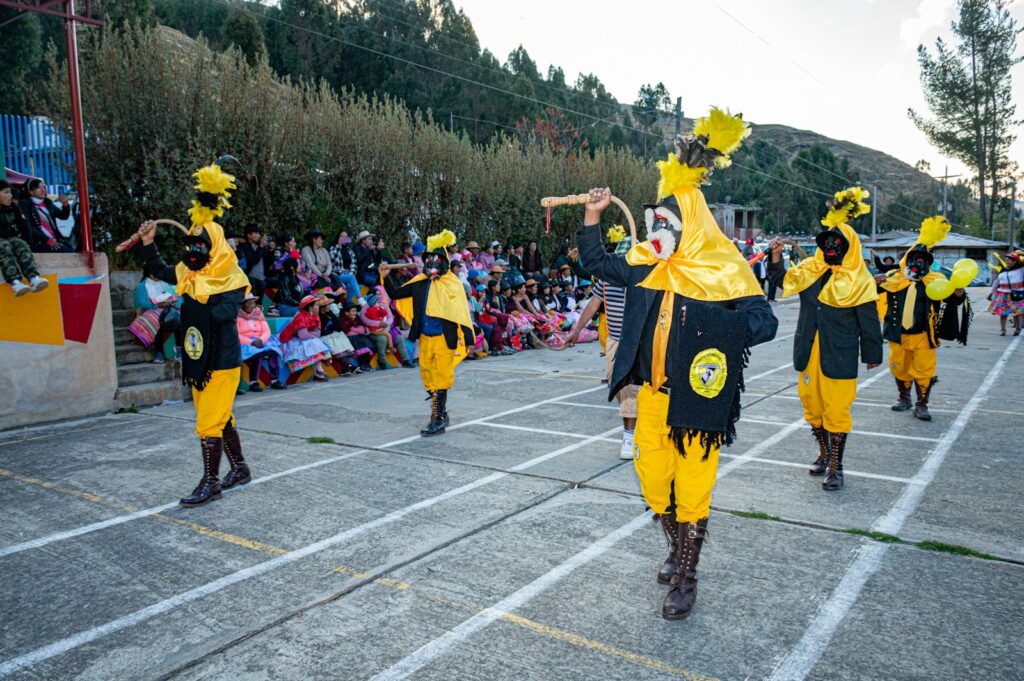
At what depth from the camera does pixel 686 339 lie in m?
3.59

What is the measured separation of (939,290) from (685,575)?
6242 mm

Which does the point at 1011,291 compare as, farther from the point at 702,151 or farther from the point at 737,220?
the point at 737,220

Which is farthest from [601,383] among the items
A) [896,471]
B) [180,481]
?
[180,481]

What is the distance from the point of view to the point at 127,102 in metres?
11.5

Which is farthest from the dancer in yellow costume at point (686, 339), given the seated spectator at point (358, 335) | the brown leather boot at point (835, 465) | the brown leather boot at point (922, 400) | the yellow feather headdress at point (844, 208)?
the seated spectator at point (358, 335)

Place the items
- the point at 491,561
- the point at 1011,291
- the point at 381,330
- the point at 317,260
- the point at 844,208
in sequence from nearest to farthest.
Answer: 1. the point at 491,561
2. the point at 844,208
3. the point at 381,330
4. the point at 317,260
5. the point at 1011,291

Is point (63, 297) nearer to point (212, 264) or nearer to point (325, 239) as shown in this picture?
point (212, 264)

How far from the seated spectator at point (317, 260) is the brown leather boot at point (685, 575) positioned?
9.74m

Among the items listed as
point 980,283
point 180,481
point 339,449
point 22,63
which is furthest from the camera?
point 980,283

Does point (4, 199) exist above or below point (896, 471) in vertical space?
above

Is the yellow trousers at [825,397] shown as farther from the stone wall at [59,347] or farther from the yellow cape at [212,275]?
the stone wall at [59,347]

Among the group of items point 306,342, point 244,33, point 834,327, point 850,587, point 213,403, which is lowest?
point 850,587

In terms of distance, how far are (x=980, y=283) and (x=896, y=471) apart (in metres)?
44.9

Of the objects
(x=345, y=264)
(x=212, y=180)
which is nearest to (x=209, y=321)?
(x=212, y=180)
